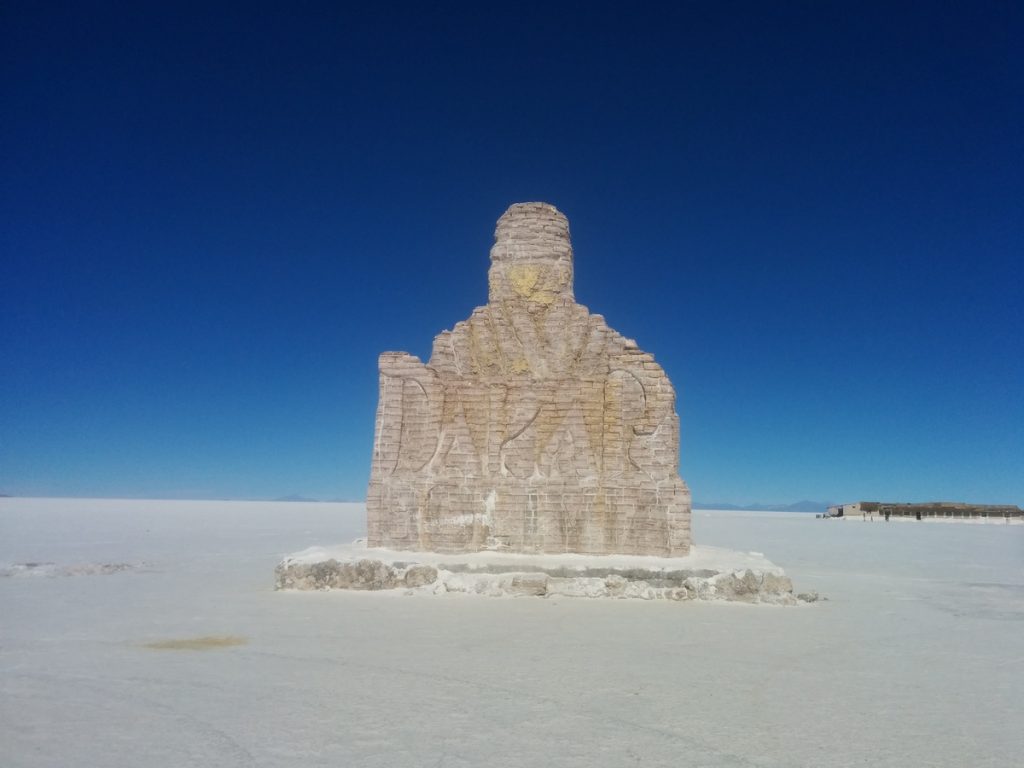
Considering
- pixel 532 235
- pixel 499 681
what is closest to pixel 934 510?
pixel 532 235

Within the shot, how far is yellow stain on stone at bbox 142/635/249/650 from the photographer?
1041 centimetres

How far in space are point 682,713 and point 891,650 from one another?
17.0ft

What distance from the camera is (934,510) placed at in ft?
228

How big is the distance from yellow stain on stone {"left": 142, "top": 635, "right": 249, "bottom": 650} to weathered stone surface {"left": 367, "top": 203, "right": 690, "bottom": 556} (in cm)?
633

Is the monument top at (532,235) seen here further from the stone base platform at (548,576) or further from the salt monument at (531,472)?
the stone base platform at (548,576)

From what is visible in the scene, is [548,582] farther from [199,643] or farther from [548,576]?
[199,643]

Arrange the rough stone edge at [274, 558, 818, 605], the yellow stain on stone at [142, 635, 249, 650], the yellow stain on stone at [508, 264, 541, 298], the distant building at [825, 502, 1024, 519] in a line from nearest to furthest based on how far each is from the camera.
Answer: the yellow stain on stone at [142, 635, 249, 650]
the rough stone edge at [274, 558, 818, 605]
the yellow stain on stone at [508, 264, 541, 298]
the distant building at [825, 502, 1024, 519]

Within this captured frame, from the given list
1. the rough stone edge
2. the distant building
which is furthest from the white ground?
the distant building

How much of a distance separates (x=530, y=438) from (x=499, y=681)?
883 cm

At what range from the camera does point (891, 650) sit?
11078 mm

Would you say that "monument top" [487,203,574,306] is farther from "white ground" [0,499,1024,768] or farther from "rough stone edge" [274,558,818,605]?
"white ground" [0,499,1024,768]

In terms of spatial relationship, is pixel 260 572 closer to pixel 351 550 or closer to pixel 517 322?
pixel 351 550

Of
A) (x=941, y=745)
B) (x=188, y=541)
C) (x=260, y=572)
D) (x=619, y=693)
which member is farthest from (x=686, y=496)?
(x=188, y=541)

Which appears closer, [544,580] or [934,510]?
[544,580]
